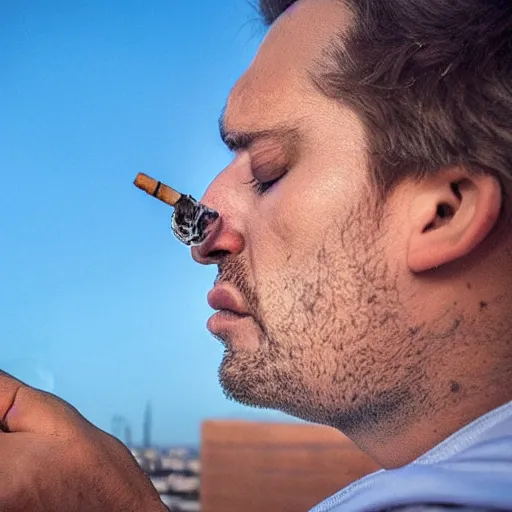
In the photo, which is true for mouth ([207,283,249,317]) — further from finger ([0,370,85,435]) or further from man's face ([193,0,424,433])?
finger ([0,370,85,435])

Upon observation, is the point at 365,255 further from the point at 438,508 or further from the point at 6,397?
the point at 6,397

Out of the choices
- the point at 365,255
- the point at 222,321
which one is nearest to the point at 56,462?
the point at 222,321

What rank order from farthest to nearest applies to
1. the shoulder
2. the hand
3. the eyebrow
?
the eyebrow → the hand → the shoulder

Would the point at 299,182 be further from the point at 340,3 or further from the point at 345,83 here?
the point at 340,3

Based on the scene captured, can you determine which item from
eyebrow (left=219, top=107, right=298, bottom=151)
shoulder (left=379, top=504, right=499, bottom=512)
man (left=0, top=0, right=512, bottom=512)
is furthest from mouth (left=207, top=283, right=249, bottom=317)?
shoulder (left=379, top=504, right=499, bottom=512)

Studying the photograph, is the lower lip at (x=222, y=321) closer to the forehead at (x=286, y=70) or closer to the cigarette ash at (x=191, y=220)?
the cigarette ash at (x=191, y=220)

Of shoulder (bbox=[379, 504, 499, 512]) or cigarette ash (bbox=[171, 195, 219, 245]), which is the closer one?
shoulder (bbox=[379, 504, 499, 512])

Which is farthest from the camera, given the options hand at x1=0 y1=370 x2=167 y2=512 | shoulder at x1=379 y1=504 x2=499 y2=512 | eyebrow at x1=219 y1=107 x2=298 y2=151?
eyebrow at x1=219 y1=107 x2=298 y2=151
